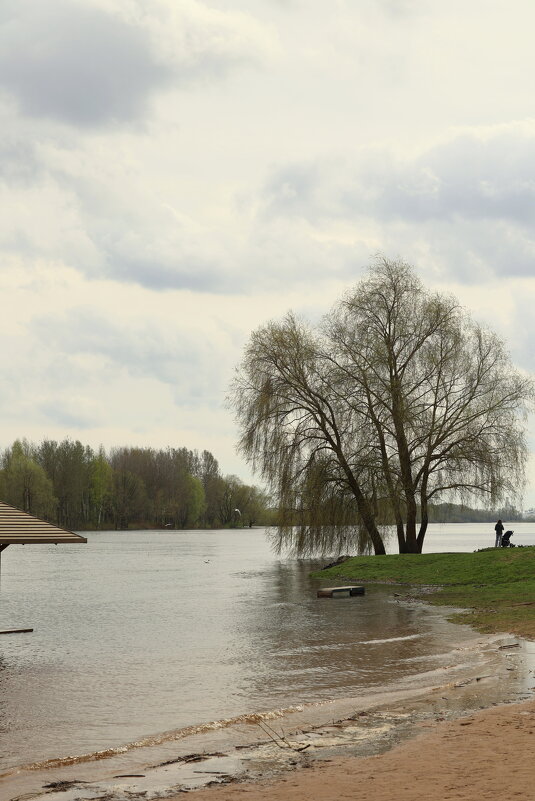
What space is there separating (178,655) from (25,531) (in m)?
4.82

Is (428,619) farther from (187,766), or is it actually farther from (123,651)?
(187,766)

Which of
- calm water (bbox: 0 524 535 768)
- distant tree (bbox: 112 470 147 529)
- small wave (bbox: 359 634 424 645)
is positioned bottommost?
calm water (bbox: 0 524 535 768)

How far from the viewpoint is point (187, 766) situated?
1066 cm

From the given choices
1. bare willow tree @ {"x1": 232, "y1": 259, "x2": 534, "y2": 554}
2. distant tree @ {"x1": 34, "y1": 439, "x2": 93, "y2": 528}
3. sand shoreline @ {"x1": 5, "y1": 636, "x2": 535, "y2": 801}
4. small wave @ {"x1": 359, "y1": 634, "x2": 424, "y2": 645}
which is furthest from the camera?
distant tree @ {"x1": 34, "y1": 439, "x2": 93, "y2": 528}

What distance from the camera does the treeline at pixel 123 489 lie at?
118 meters

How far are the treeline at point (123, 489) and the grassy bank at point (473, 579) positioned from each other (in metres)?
81.1

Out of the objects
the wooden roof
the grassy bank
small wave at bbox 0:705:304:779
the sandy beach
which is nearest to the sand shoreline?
the sandy beach

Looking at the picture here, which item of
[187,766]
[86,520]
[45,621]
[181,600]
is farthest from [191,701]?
[86,520]

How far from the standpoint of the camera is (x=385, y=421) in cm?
4266

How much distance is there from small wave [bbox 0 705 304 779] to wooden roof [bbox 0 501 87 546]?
27.2 ft

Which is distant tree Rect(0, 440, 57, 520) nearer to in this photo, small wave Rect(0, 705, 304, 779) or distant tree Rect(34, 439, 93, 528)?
distant tree Rect(34, 439, 93, 528)

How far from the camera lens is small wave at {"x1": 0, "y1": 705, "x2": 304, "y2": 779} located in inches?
431

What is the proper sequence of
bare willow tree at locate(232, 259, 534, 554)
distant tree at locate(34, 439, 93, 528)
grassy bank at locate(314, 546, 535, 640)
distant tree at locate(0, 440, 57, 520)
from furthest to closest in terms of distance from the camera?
distant tree at locate(34, 439, 93, 528) → distant tree at locate(0, 440, 57, 520) → bare willow tree at locate(232, 259, 534, 554) → grassy bank at locate(314, 546, 535, 640)

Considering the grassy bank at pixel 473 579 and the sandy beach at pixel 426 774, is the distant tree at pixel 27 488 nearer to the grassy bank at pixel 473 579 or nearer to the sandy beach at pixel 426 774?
the grassy bank at pixel 473 579
